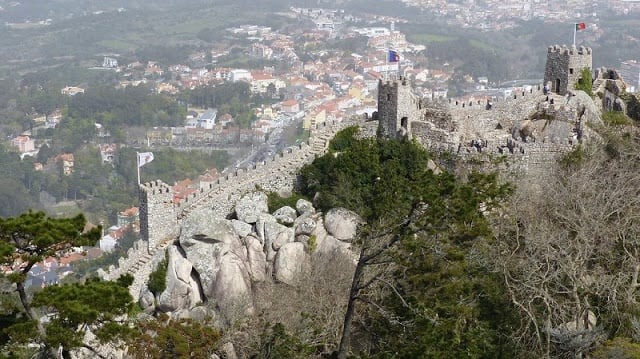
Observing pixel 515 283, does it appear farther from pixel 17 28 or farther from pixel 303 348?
pixel 17 28

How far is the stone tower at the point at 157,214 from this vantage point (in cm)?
2431

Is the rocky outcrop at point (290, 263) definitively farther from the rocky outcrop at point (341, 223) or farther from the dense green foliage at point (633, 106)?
the dense green foliage at point (633, 106)

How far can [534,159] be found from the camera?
2411cm

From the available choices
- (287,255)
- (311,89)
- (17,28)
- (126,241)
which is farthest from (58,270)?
(17,28)

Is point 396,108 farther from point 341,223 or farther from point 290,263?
point 290,263

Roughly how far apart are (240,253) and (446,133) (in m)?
7.07

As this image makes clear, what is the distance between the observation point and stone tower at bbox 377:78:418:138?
26156 mm

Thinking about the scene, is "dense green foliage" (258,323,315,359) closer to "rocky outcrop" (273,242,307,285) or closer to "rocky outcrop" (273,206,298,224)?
"rocky outcrop" (273,242,307,285)

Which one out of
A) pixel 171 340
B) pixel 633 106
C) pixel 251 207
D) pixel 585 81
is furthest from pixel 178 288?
pixel 633 106

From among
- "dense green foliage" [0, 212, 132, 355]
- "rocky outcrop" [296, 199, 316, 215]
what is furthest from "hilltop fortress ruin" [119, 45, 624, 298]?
"dense green foliage" [0, 212, 132, 355]

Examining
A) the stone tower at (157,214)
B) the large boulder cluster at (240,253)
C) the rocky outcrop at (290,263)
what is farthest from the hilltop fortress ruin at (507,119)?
the stone tower at (157,214)

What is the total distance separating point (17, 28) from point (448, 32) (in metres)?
79.5

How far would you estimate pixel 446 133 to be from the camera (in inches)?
1011

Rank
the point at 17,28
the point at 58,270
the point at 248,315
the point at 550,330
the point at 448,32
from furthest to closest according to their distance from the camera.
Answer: the point at 17,28 → the point at 448,32 → the point at 58,270 → the point at 248,315 → the point at 550,330
